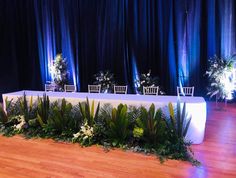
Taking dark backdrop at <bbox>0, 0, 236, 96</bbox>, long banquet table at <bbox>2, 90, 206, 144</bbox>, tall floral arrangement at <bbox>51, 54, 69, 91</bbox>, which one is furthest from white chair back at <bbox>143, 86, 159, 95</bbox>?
tall floral arrangement at <bbox>51, 54, 69, 91</bbox>

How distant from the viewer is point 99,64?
8.29 meters

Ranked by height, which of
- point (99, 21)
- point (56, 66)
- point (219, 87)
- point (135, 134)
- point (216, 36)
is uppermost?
point (99, 21)

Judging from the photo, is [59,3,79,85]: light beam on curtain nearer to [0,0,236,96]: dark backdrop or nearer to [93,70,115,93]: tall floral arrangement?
[0,0,236,96]: dark backdrop

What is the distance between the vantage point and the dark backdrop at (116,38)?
22.8 feet

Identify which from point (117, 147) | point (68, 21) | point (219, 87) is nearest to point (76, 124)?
point (117, 147)

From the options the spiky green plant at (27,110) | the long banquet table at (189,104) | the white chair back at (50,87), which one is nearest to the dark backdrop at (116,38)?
the white chair back at (50,87)

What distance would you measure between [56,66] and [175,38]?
3.89m

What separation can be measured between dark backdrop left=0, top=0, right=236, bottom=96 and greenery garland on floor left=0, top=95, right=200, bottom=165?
12.2 feet

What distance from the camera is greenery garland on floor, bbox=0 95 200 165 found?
3.65 meters

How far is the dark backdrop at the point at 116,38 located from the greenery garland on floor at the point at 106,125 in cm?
370

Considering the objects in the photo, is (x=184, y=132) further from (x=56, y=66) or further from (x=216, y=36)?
(x=56, y=66)

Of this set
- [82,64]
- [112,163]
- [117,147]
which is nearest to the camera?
[112,163]

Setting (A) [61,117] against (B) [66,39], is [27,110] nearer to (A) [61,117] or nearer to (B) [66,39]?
(A) [61,117]

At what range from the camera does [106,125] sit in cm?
407
